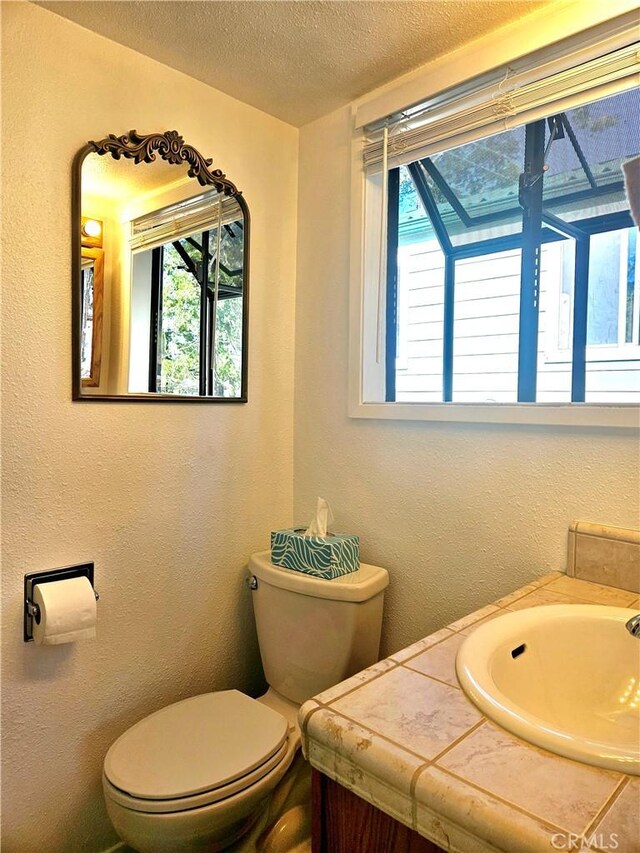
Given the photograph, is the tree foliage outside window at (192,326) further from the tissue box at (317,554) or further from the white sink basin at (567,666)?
the white sink basin at (567,666)

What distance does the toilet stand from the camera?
3.85 ft

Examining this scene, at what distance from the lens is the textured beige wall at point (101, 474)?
1.30m

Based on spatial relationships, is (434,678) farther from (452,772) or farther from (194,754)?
(194,754)

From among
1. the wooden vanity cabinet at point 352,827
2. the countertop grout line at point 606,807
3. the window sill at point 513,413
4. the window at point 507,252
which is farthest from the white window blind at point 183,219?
the countertop grout line at point 606,807

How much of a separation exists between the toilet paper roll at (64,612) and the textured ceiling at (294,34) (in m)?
1.39

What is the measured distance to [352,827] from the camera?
0.75 meters

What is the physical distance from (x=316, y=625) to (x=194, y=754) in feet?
1.40

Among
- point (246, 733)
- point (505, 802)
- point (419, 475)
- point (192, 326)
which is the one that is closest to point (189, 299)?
point (192, 326)

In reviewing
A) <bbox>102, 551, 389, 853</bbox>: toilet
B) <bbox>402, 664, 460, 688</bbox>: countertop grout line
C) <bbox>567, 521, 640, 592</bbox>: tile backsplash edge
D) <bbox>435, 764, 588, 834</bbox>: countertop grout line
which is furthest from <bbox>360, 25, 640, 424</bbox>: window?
<bbox>435, 764, 588, 834</bbox>: countertop grout line

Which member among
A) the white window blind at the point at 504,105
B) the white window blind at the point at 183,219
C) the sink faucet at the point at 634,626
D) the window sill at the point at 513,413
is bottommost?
the sink faucet at the point at 634,626

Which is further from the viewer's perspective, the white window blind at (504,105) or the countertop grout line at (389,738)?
the white window blind at (504,105)

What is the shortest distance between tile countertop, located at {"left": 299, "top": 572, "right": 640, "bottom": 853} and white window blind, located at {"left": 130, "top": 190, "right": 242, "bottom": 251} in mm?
1279

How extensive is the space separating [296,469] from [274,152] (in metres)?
1.09

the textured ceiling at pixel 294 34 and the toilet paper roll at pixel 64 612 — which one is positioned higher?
the textured ceiling at pixel 294 34
